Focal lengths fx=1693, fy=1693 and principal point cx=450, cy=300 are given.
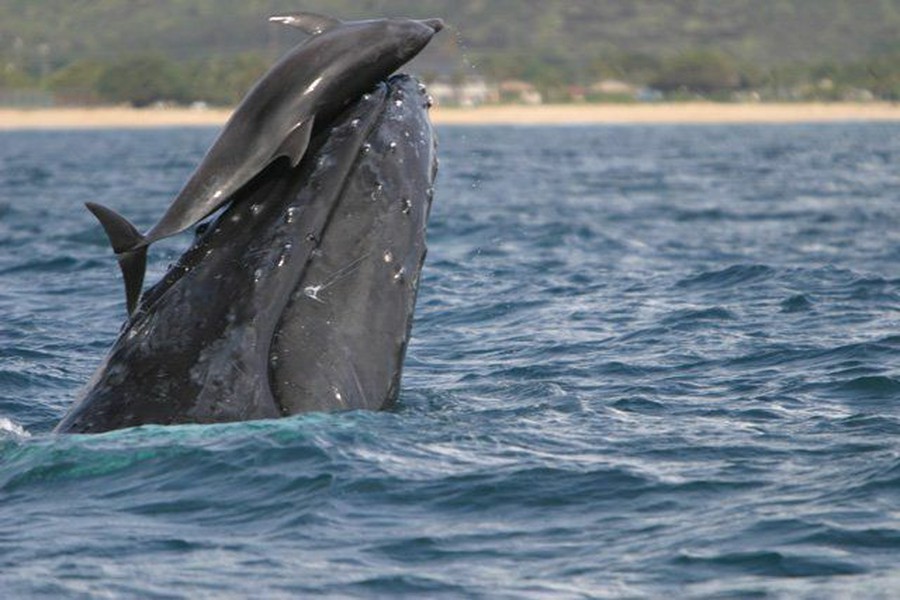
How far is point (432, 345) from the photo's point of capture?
465 inches

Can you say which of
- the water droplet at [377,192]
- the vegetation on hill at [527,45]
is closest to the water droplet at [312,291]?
the water droplet at [377,192]

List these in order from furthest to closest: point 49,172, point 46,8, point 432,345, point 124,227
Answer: point 46,8, point 49,172, point 432,345, point 124,227

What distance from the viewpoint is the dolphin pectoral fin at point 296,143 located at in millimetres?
6805

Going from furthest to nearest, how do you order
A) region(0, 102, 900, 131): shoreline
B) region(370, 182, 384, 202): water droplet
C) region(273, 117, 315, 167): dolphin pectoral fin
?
region(0, 102, 900, 131): shoreline
region(370, 182, 384, 202): water droplet
region(273, 117, 315, 167): dolphin pectoral fin

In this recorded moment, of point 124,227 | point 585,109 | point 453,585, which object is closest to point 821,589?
point 453,585

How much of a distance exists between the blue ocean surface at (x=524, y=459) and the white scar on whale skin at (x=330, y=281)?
52 centimetres

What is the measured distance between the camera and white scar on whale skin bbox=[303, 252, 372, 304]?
707 cm

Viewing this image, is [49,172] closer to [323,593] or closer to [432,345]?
[432,345]

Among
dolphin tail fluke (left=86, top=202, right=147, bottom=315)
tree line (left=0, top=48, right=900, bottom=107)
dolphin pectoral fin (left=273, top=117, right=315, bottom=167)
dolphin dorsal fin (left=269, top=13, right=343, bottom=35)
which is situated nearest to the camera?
dolphin tail fluke (left=86, top=202, right=147, bottom=315)

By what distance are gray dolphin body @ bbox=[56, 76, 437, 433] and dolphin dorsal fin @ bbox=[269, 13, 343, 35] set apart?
15.4 inches

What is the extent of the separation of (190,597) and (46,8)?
592 feet

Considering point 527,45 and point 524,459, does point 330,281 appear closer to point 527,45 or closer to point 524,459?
point 524,459

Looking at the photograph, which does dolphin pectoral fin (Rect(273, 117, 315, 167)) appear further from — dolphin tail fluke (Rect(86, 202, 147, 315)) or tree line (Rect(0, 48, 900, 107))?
tree line (Rect(0, 48, 900, 107))

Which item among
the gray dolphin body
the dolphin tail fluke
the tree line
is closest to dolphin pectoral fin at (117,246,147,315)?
the dolphin tail fluke
